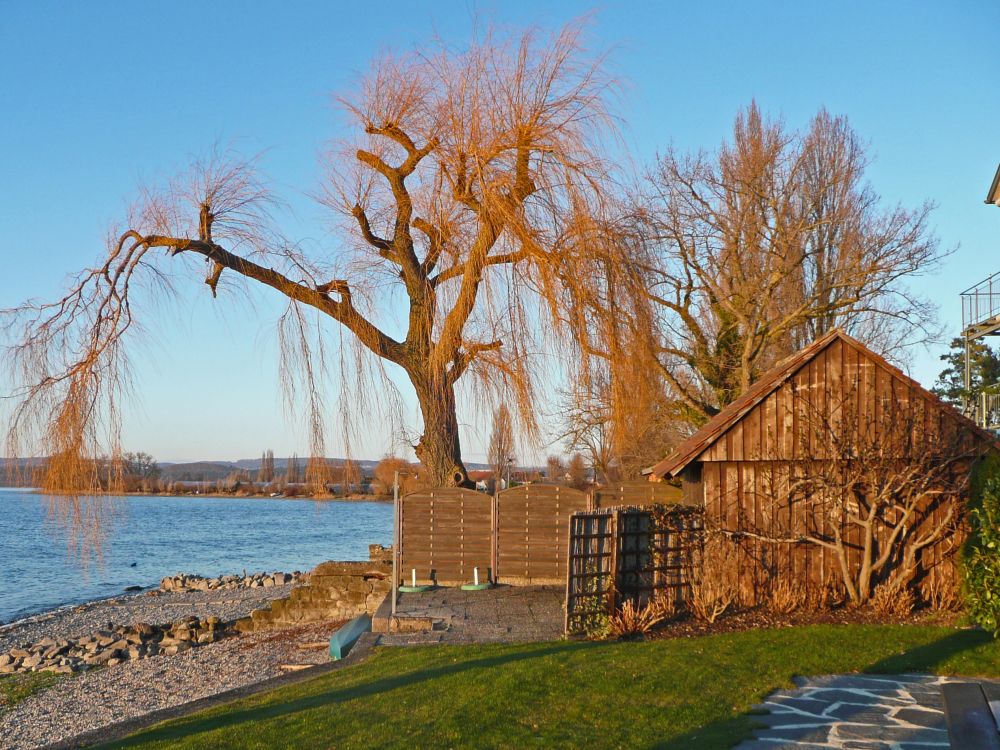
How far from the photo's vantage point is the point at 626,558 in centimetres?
1245

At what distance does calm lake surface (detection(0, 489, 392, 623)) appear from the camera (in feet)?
32.6

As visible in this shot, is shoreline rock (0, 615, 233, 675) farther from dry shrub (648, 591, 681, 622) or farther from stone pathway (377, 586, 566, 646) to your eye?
dry shrub (648, 591, 681, 622)

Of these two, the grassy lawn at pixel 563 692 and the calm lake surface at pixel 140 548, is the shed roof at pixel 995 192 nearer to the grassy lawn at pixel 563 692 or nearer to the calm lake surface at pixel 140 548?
the grassy lawn at pixel 563 692

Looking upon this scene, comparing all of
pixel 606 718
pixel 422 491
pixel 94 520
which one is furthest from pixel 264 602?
pixel 606 718

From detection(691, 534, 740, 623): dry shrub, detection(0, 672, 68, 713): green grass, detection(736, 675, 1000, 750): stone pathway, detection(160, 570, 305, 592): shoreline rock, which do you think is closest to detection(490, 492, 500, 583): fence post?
detection(691, 534, 740, 623): dry shrub

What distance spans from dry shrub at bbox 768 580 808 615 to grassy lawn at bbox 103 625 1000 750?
4.68 ft

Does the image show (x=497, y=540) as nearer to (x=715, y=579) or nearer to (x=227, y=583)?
(x=715, y=579)

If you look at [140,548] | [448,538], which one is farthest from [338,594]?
[140,548]

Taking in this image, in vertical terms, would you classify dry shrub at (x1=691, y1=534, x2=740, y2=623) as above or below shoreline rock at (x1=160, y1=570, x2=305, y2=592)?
above

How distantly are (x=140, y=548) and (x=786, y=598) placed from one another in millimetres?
40376

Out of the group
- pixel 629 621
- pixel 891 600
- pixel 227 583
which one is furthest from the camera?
pixel 227 583

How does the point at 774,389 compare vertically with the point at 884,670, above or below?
above

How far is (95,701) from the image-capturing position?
1327 cm

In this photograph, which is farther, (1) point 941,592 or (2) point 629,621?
(1) point 941,592
